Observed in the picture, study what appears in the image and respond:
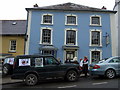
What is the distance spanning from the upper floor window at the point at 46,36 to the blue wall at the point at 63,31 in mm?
502

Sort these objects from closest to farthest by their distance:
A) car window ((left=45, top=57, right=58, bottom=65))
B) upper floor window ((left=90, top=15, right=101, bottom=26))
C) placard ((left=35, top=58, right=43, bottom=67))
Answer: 1. placard ((left=35, top=58, right=43, bottom=67))
2. car window ((left=45, top=57, right=58, bottom=65))
3. upper floor window ((left=90, top=15, right=101, bottom=26))

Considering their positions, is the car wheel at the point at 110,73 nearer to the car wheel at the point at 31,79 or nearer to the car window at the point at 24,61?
the car wheel at the point at 31,79

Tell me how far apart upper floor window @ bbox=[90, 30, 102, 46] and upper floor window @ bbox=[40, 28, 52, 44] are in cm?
527

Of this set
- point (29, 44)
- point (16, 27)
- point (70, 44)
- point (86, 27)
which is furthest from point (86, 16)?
point (16, 27)

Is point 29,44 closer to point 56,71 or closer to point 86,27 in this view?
point 86,27

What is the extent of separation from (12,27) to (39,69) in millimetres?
13702

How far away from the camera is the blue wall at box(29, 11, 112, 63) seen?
18439 mm

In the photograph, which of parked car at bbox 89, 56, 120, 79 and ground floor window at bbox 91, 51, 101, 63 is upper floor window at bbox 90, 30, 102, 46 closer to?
ground floor window at bbox 91, 51, 101, 63

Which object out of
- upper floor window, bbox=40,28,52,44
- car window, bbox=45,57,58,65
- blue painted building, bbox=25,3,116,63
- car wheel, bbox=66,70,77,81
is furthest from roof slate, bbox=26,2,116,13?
car wheel, bbox=66,70,77,81

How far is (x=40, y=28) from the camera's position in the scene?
61.4 ft

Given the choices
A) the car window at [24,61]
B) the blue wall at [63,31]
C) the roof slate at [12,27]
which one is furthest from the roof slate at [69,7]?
the car window at [24,61]

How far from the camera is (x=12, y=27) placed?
2105cm

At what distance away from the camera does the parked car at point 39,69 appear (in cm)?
884

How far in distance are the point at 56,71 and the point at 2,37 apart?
1253 centimetres
